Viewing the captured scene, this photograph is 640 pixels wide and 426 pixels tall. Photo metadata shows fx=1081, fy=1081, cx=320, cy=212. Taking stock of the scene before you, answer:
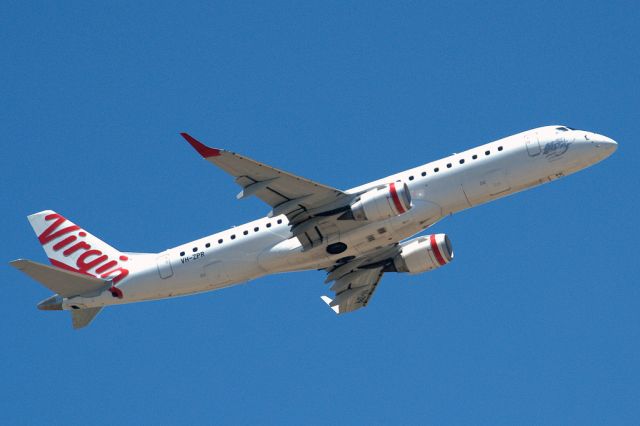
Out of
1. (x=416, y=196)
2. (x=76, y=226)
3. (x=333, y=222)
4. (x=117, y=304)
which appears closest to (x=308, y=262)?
(x=333, y=222)

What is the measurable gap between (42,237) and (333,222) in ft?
58.0

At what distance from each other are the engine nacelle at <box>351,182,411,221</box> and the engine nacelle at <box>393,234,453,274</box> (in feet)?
21.6

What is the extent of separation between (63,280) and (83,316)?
267cm

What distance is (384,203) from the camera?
168ft

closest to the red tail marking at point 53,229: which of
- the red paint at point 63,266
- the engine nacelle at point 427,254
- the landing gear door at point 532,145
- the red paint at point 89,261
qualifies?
the red paint at point 63,266

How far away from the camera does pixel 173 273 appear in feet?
182

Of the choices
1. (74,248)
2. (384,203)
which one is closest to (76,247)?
(74,248)

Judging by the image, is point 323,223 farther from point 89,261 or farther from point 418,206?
point 89,261

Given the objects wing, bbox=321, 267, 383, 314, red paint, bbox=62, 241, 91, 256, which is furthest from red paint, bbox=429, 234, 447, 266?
red paint, bbox=62, 241, 91, 256

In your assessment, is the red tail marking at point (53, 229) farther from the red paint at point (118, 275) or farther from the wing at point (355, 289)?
the wing at point (355, 289)

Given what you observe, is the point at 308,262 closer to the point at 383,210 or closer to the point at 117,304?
the point at 383,210

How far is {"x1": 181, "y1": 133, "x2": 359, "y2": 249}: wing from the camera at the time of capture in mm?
49781

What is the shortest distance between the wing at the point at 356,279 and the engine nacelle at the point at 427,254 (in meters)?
0.96

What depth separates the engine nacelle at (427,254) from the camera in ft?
189
